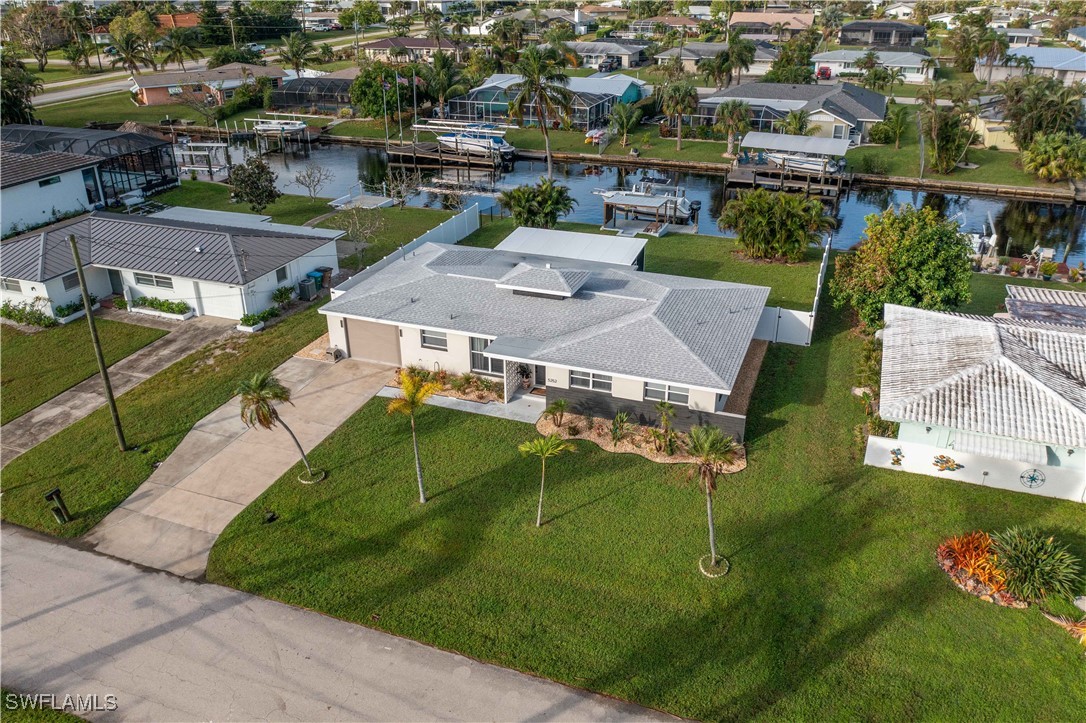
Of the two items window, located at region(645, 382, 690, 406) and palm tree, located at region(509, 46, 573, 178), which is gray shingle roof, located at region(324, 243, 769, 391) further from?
palm tree, located at region(509, 46, 573, 178)

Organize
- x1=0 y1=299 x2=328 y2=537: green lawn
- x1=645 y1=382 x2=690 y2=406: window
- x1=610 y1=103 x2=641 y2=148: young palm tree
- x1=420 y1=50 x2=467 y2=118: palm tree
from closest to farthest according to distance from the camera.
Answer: x1=0 y1=299 x2=328 y2=537: green lawn, x1=645 y1=382 x2=690 y2=406: window, x1=610 y1=103 x2=641 y2=148: young palm tree, x1=420 y1=50 x2=467 y2=118: palm tree

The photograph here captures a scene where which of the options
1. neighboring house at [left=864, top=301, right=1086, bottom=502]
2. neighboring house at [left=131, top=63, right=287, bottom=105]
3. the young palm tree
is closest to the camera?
neighboring house at [left=864, top=301, right=1086, bottom=502]

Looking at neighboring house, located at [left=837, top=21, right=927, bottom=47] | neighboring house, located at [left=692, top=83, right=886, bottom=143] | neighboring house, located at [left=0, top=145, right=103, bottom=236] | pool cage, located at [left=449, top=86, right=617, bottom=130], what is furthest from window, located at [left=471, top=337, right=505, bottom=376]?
neighboring house, located at [left=837, top=21, right=927, bottom=47]

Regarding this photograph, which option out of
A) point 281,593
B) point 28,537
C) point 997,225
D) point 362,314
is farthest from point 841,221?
point 28,537

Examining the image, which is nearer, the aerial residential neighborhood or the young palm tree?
the aerial residential neighborhood

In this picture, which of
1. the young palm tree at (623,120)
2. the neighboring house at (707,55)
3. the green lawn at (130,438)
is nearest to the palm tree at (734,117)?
the young palm tree at (623,120)

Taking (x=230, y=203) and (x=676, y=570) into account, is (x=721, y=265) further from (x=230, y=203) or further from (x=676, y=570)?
(x=230, y=203)

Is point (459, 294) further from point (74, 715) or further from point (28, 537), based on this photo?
point (74, 715)
